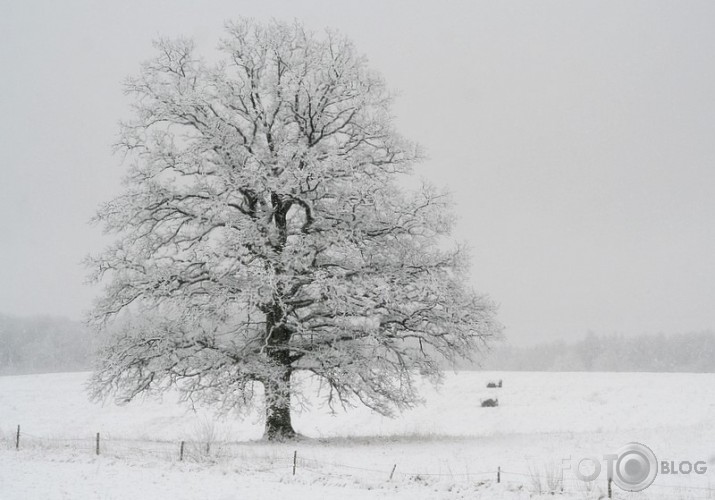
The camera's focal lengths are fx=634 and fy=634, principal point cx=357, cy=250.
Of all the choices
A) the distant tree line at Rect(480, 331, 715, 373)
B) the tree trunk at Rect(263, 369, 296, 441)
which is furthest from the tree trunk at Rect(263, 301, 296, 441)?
the distant tree line at Rect(480, 331, 715, 373)

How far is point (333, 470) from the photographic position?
14242 mm

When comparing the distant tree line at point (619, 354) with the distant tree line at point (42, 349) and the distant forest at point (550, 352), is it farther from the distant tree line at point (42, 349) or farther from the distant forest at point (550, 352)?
the distant tree line at point (42, 349)

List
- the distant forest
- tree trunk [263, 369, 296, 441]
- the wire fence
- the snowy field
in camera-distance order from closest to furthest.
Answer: the wire fence < the snowy field < tree trunk [263, 369, 296, 441] < the distant forest

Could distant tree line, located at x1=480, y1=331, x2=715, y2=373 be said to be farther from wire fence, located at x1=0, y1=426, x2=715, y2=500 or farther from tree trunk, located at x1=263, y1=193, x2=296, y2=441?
wire fence, located at x1=0, y1=426, x2=715, y2=500

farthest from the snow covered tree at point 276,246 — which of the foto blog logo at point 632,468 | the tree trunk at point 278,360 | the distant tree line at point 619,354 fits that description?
the distant tree line at point 619,354

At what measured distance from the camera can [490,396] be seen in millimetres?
38531

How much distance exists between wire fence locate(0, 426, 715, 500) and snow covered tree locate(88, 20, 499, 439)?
1.64 meters

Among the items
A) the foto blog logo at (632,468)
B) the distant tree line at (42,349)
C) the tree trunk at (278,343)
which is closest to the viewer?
the foto blog logo at (632,468)

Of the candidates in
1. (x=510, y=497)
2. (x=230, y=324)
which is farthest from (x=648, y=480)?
(x=230, y=324)

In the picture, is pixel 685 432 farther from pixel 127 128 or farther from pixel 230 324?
pixel 127 128

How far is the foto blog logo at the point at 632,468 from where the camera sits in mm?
11789

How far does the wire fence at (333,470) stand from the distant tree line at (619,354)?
268ft

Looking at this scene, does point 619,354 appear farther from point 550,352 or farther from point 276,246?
point 276,246

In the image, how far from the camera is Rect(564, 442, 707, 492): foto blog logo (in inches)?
464
